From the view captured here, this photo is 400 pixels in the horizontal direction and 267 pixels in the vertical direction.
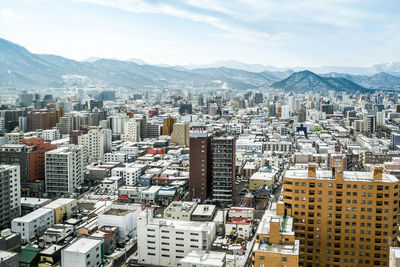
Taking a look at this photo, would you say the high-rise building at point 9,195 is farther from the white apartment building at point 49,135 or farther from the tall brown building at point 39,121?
the tall brown building at point 39,121

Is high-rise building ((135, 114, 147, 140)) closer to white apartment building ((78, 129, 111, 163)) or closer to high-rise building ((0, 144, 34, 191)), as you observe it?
white apartment building ((78, 129, 111, 163))

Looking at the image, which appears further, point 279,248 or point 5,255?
point 5,255

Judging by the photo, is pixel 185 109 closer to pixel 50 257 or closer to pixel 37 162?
pixel 37 162

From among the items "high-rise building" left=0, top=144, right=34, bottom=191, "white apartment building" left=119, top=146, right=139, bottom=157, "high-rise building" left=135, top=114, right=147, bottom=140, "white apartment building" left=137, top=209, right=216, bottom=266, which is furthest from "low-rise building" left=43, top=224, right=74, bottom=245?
"high-rise building" left=135, top=114, right=147, bottom=140

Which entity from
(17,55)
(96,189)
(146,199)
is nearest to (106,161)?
(96,189)

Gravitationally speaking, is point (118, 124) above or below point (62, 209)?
above

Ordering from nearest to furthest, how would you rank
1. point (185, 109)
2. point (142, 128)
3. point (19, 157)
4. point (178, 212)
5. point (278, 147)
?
point (178, 212) → point (19, 157) → point (278, 147) → point (142, 128) → point (185, 109)

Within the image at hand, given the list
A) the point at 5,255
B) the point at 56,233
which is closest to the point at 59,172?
the point at 56,233
